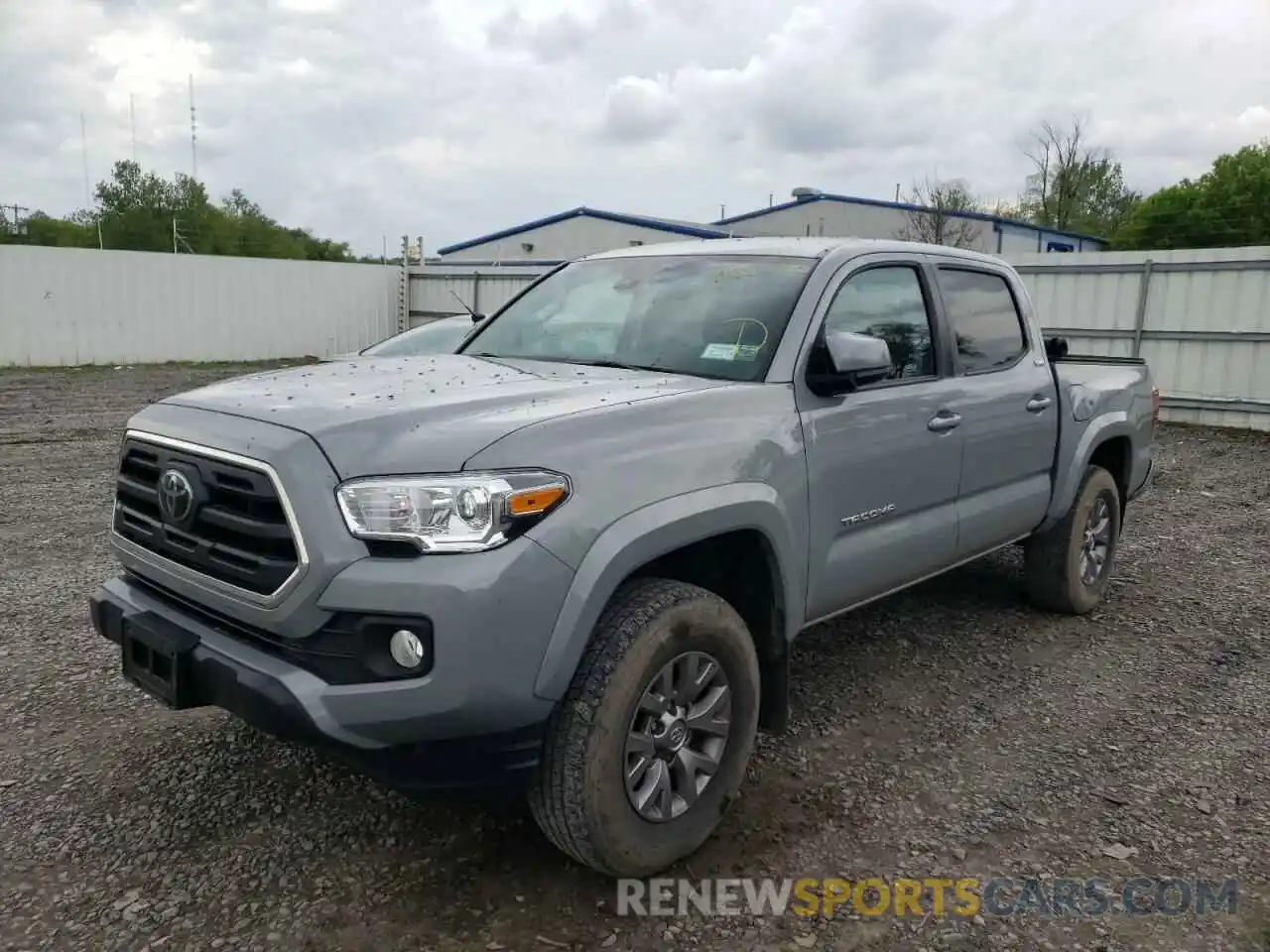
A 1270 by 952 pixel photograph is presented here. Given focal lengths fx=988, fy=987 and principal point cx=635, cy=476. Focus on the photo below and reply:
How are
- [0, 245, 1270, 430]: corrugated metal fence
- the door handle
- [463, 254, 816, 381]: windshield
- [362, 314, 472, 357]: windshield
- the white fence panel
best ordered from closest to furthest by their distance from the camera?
[463, 254, 816, 381]: windshield → the door handle → [362, 314, 472, 357]: windshield → [0, 245, 1270, 430]: corrugated metal fence → the white fence panel

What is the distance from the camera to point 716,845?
3.04 meters

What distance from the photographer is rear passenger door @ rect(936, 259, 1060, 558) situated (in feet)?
13.8

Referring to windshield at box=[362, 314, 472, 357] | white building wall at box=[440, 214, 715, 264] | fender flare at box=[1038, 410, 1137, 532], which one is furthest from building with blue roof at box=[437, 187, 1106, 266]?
fender flare at box=[1038, 410, 1137, 532]

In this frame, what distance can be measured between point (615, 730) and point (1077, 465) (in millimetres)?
3407

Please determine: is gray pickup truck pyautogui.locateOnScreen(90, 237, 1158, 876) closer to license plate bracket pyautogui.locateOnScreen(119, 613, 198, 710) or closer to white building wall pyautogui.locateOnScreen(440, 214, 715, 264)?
license plate bracket pyautogui.locateOnScreen(119, 613, 198, 710)

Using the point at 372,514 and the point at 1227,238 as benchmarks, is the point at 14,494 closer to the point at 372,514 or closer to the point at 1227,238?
the point at 372,514

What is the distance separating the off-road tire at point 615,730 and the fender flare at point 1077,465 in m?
2.76

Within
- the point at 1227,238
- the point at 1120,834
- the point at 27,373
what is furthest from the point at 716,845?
the point at 1227,238

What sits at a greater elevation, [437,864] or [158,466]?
[158,466]

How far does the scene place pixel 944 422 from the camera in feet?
12.9

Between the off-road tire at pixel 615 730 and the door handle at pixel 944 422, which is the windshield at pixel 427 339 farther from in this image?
the off-road tire at pixel 615 730

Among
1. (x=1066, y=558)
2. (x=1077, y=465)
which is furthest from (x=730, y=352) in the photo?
(x=1066, y=558)

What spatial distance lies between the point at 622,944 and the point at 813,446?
1.62 meters

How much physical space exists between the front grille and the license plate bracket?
0.63 ft
